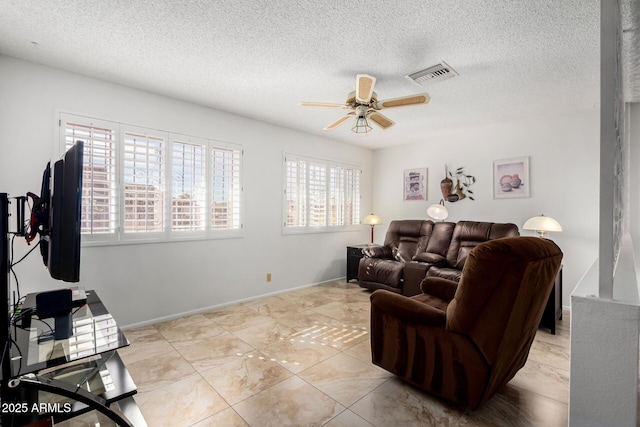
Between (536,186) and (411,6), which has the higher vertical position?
(411,6)

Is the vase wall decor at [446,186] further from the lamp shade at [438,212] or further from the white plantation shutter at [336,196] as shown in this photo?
the white plantation shutter at [336,196]

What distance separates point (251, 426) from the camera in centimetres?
174

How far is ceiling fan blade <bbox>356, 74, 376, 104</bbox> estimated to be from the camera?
229 centimetres

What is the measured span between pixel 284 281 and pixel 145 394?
8.44 ft

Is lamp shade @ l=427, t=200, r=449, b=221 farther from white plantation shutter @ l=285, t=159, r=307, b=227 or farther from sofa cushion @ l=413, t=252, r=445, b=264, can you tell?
white plantation shutter @ l=285, t=159, r=307, b=227

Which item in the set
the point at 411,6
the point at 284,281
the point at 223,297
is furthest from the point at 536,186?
the point at 223,297

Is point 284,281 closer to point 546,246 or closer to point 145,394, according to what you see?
point 145,394

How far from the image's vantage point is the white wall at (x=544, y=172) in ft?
11.9

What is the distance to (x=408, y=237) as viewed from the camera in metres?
4.81

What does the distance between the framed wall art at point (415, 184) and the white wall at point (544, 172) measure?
10cm

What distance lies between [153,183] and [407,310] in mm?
2879

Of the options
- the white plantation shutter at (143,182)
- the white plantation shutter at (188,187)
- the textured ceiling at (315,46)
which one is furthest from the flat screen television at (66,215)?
the white plantation shutter at (188,187)

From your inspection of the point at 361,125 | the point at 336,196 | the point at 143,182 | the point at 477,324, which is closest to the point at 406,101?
the point at 361,125

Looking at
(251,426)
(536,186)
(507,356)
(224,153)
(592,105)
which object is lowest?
(251,426)
